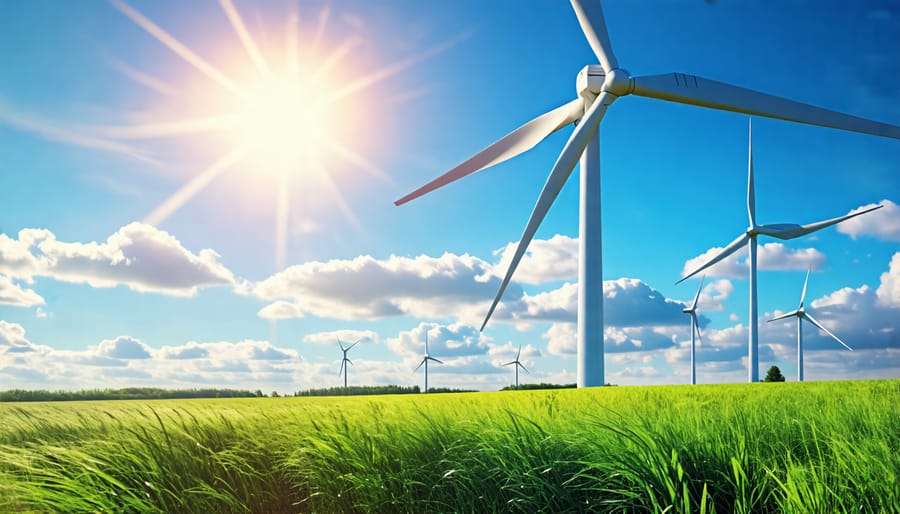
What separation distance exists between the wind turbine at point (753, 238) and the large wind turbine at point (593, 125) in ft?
60.7

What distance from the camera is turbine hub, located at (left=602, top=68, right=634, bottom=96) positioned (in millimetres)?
22438

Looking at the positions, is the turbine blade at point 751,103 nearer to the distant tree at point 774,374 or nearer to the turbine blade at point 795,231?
the turbine blade at point 795,231

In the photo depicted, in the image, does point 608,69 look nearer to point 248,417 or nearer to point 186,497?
point 248,417

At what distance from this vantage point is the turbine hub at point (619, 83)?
73.6 feet

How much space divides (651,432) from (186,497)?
5.04 meters

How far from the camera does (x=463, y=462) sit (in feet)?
21.9

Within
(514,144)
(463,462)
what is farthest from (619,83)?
(463,462)

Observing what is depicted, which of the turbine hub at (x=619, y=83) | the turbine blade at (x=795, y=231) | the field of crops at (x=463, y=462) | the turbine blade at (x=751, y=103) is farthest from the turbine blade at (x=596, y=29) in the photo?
the turbine blade at (x=795, y=231)

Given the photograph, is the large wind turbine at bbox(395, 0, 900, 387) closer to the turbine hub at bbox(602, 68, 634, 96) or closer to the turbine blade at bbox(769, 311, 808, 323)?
the turbine hub at bbox(602, 68, 634, 96)

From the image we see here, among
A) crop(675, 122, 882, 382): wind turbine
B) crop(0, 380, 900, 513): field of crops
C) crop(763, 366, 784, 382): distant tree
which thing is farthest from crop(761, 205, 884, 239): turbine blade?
crop(0, 380, 900, 513): field of crops

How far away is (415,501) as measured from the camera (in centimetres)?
619

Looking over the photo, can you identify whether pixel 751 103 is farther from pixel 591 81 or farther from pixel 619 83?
pixel 591 81

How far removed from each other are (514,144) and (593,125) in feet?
10.5

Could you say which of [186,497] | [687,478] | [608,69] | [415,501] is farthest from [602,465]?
[608,69]
